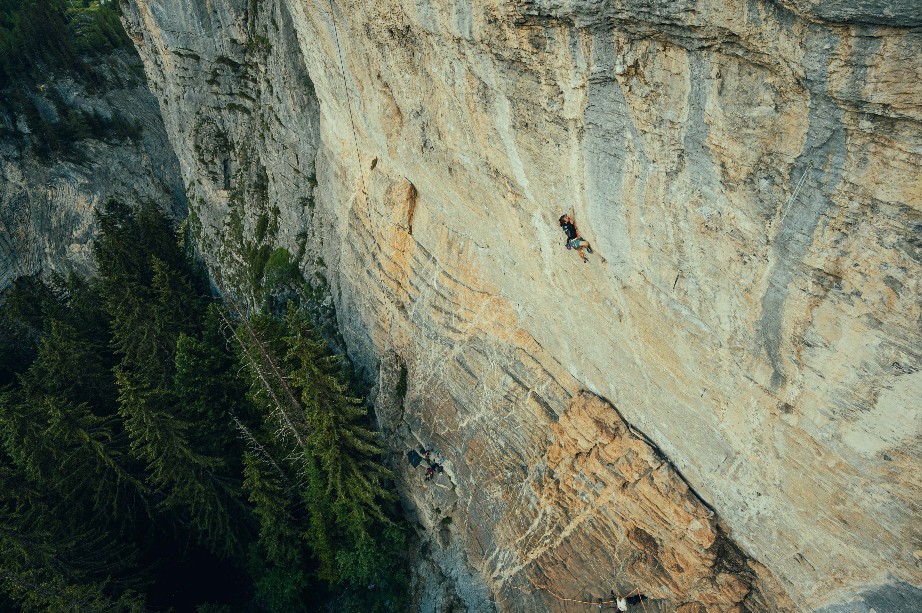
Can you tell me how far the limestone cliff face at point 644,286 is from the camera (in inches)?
298

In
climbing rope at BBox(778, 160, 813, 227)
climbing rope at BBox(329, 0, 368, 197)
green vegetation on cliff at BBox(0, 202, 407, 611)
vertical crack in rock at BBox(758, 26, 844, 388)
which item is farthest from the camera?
green vegetation on cliff at BBox(0, 202, 407, 611)

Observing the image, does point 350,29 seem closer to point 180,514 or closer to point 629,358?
point 629,358

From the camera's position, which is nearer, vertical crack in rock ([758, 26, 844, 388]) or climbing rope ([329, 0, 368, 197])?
vertical crack in rock ([758, 26, 844, 388])

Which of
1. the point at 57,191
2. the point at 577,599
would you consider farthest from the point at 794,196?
the point at 57,191

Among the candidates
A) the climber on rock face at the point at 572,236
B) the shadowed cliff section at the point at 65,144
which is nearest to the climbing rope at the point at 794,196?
the climber on rock face at the point at 572,236

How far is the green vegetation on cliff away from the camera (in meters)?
18.6

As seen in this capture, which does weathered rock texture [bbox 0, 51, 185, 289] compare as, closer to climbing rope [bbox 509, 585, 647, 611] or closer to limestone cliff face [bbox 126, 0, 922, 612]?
limestone cliff face [bbox 126, 0, 922, 612]

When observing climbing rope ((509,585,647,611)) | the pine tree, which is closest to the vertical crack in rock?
climbing rope ((509,585,647,611))

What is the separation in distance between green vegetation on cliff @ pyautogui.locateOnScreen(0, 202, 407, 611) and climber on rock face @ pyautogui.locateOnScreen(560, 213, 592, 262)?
32.0 feet

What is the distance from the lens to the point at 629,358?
40.4ft

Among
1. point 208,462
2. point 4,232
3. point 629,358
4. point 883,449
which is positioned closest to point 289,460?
Answer: point 208,462

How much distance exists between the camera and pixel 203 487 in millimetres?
20719

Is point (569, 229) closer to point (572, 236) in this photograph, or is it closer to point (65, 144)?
point (572, 236)

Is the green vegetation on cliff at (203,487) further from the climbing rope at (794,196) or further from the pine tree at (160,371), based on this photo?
the climbing rope at (794,196)
